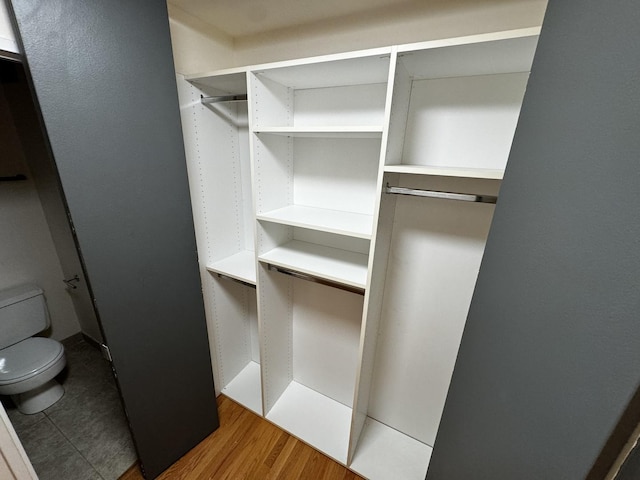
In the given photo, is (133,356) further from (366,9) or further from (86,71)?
(366,9)

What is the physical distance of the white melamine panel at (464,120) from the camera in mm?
1085

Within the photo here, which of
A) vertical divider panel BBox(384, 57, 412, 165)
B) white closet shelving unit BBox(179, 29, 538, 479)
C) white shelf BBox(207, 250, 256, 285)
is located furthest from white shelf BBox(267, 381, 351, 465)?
vertical divider panel BBox(384, 57, 412, 165)

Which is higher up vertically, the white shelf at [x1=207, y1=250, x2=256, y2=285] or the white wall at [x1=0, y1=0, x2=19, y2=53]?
the white wall at [x1=0, y1=0, x2=19, y2=53]

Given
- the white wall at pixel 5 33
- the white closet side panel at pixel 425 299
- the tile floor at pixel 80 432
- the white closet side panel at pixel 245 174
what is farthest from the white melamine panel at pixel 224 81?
the tile floor at pixel 80 432

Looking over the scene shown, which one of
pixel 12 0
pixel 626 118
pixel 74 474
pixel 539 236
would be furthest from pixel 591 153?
pixel 74 474

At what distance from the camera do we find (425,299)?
147 centimetres

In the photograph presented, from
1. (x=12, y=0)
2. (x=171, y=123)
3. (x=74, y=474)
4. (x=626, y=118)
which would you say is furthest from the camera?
(x=74, y=474)

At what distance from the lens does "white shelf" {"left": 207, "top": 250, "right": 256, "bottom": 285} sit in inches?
64.6

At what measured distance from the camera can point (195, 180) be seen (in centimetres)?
158

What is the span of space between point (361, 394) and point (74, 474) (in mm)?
1722

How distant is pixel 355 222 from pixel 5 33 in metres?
1.46

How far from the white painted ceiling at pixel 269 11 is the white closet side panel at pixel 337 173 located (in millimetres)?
571

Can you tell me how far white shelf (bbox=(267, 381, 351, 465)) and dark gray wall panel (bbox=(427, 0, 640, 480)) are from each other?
1.22m

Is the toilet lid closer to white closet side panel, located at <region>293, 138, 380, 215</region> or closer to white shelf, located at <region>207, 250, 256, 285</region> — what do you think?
white shelf, located at <region>207, 250, 256, 285</region>
